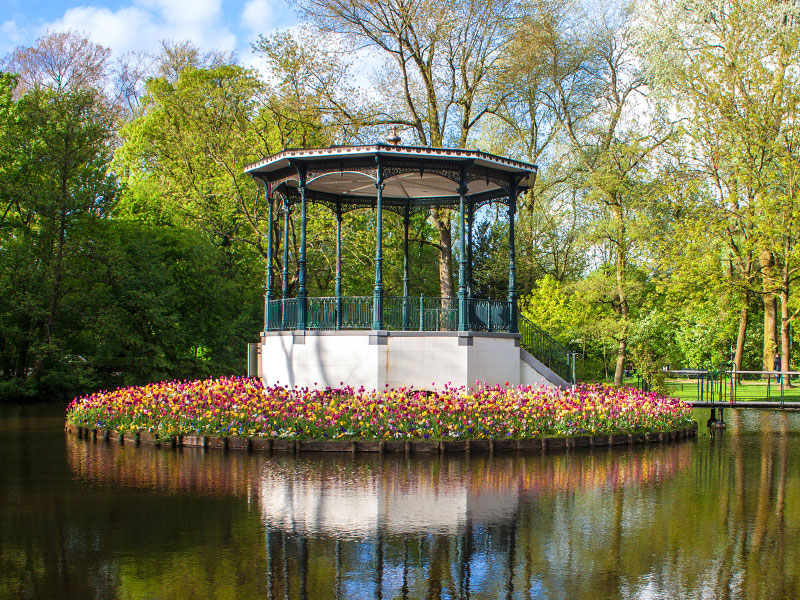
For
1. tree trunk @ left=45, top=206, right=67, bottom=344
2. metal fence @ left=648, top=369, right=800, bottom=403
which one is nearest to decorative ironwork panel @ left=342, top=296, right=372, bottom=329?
metal fence @ left=648, top=369, right=800, bottom=403

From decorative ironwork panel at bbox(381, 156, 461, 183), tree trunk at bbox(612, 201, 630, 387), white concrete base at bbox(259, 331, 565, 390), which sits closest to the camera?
white concrete base at bbox(259, 331, 565, 390)

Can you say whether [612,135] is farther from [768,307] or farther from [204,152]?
[204,152]

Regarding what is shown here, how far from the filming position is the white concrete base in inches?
763

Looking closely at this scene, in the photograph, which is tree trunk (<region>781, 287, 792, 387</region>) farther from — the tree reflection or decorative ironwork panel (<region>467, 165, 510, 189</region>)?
the tree reflection

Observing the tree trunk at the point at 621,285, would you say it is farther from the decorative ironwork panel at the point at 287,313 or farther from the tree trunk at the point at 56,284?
the tree trunk at the point at 56,284

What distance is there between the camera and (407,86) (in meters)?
33.5

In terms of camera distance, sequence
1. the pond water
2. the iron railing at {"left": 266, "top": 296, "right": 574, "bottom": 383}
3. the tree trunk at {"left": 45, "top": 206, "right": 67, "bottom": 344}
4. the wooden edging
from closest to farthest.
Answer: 1. the pond water
2. the wooden edging
3. the iron railing at {"left": 266, "top": 296, "right": 574, "bottom": 383}
4. the tree trunk at {"left": 45, "top": 206, "right": 67, "bottom": 344}

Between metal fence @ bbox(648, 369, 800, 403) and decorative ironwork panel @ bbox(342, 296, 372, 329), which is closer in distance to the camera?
decorative ironwork panel @ bbox(342, 296, 372, 329)

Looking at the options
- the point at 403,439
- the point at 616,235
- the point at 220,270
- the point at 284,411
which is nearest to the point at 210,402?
the point at 284,411

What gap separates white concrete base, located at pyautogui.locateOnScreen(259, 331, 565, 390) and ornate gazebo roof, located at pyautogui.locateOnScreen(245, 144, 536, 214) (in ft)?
12.4

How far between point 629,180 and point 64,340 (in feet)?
84.9

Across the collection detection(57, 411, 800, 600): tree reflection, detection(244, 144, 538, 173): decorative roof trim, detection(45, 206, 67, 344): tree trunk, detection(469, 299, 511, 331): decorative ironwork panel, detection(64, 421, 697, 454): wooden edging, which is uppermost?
detection(244, 144, 538, 173): decorative roof trim

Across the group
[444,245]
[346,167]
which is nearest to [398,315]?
[346,167]

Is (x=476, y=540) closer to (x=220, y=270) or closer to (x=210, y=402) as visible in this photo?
(x=210, y=402)
